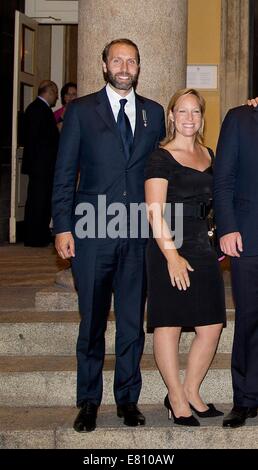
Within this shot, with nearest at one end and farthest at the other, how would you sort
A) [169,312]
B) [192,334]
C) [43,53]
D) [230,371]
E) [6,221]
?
[169,312], [230,371], [192,334], [6,221], [43,53]

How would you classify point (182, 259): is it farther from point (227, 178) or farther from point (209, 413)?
point (209, 413)

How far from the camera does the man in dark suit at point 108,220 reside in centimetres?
525

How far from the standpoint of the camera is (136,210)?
5.33 metres

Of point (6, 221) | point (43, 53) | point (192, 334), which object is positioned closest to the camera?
point (192, 334)

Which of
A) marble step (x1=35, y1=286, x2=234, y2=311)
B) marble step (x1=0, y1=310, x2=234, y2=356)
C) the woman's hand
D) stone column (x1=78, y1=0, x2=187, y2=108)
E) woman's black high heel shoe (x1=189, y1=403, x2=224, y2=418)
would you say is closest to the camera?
the woman's hand

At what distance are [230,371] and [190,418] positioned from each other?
673 millimetres

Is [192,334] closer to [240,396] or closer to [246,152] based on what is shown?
[240,396]

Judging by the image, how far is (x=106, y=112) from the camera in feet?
17.4

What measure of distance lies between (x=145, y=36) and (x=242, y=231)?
1.71 metres

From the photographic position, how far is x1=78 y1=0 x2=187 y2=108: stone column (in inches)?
256

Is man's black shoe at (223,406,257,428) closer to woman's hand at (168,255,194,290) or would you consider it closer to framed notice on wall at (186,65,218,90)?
woman's hand at (168,255,194,290)

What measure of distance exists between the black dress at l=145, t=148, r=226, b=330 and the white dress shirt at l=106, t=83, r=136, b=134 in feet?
0.80

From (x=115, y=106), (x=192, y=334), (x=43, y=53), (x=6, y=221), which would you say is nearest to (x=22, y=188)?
(x=6, y=221)

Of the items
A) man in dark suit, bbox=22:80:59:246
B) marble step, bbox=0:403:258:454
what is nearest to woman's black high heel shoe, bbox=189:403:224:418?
marble step, bbox=0:403:258:454
